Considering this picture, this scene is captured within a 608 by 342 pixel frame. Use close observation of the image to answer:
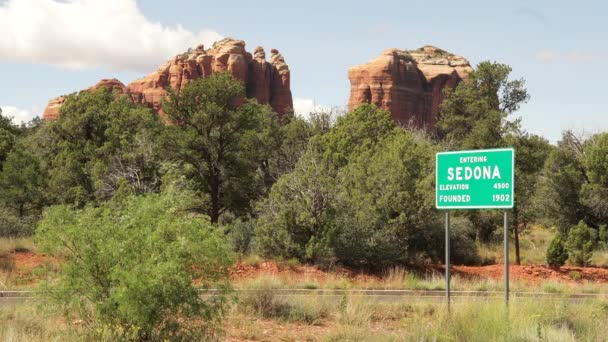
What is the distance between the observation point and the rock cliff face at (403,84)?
123688 mm

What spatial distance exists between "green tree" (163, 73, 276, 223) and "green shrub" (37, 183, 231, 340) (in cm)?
2077

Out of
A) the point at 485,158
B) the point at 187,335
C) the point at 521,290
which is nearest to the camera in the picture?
the point at 187,335

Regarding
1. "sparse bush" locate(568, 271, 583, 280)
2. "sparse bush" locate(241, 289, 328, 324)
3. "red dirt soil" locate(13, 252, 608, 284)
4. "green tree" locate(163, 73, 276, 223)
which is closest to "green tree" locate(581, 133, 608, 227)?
"red dirt soil" locate(13, 252, 608, 284)

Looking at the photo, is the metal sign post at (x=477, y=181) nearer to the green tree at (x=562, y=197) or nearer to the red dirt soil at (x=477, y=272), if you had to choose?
the red dirt soil at (x=477, y=272)

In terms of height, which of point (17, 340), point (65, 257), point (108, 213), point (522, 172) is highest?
point (522, 172)

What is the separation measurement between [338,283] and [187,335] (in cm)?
1084

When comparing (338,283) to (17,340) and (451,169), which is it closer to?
(451,169)

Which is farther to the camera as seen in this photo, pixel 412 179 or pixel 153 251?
pixel 412 179

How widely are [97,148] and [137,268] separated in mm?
A: 27025

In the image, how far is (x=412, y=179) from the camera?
29516 mm

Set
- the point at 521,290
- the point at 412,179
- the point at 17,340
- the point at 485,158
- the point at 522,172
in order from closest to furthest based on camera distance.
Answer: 1. the point at 17,340
2. the point at 485,158
3. the point at 521,290
4. the point at 412,179
5. the point at 522,172

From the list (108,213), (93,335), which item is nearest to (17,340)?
(93,335)

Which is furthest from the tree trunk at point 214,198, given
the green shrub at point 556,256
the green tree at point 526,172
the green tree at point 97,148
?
the green shrub at point 556,256

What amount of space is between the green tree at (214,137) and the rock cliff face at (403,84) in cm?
9095
